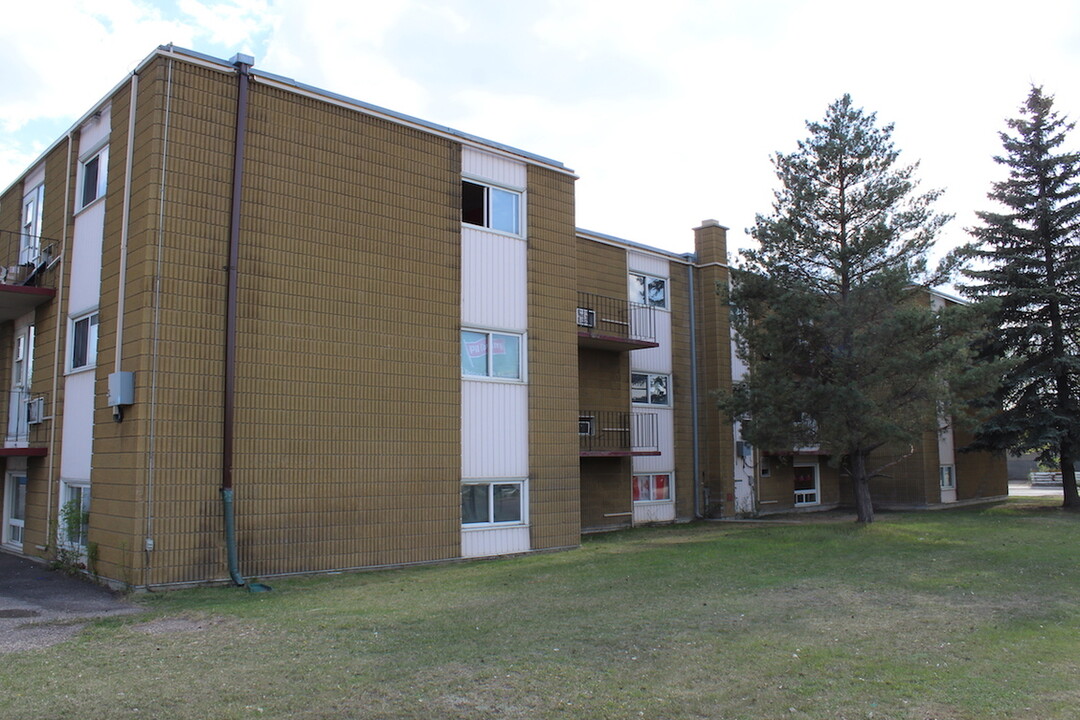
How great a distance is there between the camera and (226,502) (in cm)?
1162

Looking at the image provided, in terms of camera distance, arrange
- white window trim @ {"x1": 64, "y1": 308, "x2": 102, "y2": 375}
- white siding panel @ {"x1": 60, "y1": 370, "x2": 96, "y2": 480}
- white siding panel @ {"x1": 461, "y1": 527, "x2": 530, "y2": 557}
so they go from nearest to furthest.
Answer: white siding panel @ {"x1": 60, "y1": 370, "x2": 96, "y2": 480}, white window trim @ {"x1": 64, "y1": 308, "x2": 102, "y2": 375}, white siding panel @ {"x1": 461, "y1": 527, "x2": 530, "y2": 557}

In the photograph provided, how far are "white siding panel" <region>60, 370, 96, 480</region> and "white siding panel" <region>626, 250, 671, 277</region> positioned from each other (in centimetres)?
1363

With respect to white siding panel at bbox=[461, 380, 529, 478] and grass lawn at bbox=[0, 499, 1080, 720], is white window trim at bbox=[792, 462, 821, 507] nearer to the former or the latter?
grass lawn at bbox=[0, 499, 1080, 720]

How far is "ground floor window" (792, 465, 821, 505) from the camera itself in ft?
90.9

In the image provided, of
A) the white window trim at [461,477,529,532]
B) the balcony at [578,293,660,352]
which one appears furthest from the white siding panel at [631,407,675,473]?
the white window trim at [461,477,529,532]

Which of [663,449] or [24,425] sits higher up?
→ [24,425]

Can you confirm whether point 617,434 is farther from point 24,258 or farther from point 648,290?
point 24,258

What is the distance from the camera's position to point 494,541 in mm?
14914

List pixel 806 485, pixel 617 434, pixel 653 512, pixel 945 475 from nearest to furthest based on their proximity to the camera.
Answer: pixel 617 434, pixel 653 512, pixel 806 485, pixel 945 475

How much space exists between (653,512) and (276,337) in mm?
12952

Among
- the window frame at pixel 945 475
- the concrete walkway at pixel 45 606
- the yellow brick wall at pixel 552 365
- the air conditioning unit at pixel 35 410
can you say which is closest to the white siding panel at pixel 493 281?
the yellow brick wall at pixel 552 365

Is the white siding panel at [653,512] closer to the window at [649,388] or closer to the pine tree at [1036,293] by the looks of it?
the window at [649,388]

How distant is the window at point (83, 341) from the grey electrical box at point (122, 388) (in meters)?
1.94

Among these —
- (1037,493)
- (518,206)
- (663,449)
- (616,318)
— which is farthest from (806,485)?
(1037,493)
